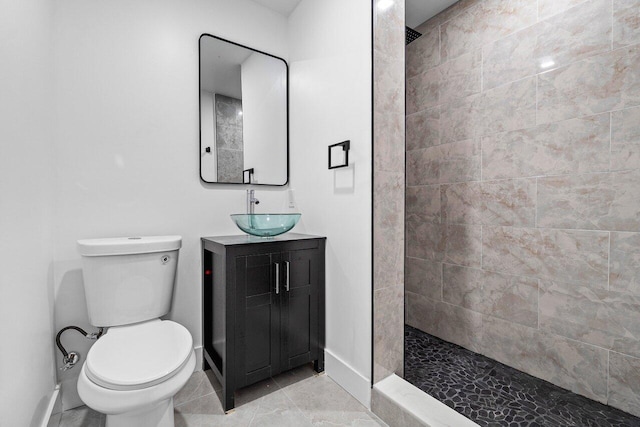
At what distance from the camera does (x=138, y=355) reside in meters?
1.30

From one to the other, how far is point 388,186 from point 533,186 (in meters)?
0.86

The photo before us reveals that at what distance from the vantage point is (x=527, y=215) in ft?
5.85

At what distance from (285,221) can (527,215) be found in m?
1.40

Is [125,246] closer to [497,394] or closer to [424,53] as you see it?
[497,394]

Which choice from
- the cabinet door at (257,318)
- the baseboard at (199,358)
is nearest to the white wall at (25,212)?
the baseboard at (199,358)

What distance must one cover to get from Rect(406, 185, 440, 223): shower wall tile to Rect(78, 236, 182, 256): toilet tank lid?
1709 mm

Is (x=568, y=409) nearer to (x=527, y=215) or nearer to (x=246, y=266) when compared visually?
(x=527, y=215)

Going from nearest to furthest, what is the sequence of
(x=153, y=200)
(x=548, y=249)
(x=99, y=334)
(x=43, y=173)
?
1. (x=43, y=173)
2. (x=99, y=334)
3. (x=548, y=249)
4. (x=153, y=200)

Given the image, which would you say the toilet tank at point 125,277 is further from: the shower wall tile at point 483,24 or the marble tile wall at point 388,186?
the shower wall tile at point 483,24

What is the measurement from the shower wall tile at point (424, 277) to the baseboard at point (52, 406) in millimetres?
2256

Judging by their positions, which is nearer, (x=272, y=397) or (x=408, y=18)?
(x=272, y=397)

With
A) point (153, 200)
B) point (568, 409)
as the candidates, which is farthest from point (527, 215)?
point (153, 200)

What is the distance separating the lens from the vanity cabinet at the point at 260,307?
159 cm

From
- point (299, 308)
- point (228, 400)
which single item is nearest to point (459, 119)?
point (299, 308)
